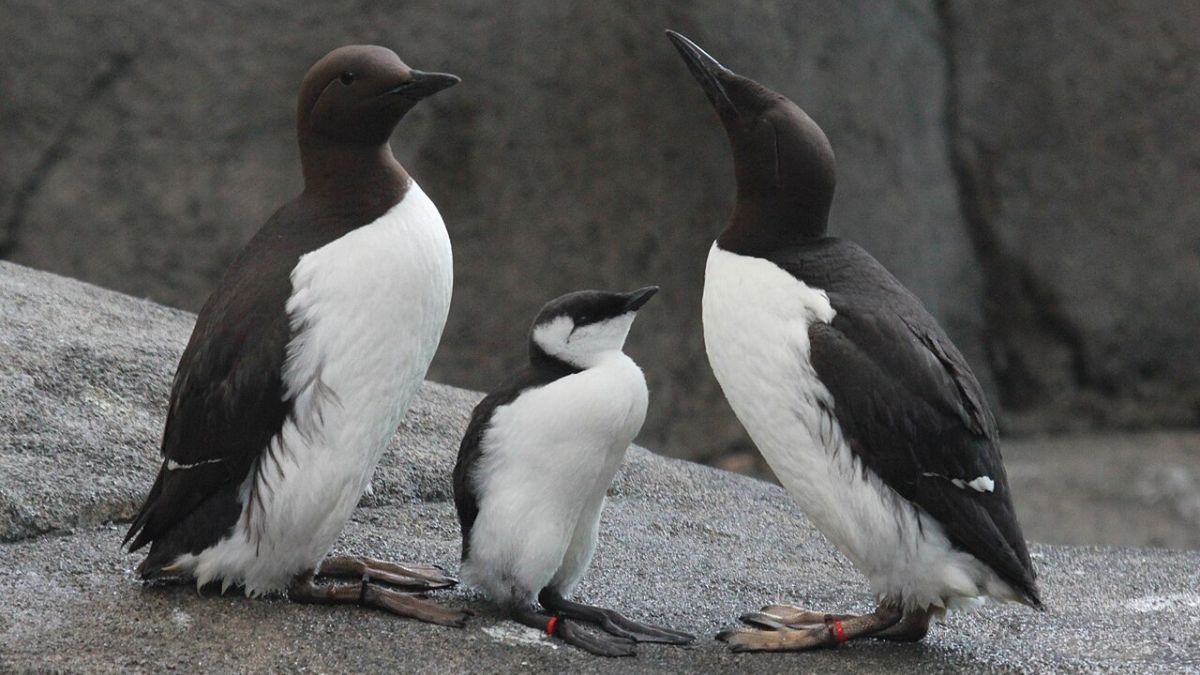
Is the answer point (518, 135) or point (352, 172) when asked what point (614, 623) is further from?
point (518, 135)

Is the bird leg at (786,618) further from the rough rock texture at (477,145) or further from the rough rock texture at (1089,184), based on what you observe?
the rough rock texture at (1089,184)

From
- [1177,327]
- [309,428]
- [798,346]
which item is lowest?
[1177,327]

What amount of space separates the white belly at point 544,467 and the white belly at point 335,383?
23 centimetres

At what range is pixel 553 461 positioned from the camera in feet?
9.30

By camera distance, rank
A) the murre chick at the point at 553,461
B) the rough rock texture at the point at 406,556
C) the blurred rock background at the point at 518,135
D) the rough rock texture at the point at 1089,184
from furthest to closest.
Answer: the rough rock texture at the point at 1089,184
the blurred rock background at the point at 518,135
the murre chick at the point at 553,461
the rough rock texture at the point at 406,556

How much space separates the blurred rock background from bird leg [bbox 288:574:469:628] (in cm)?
350

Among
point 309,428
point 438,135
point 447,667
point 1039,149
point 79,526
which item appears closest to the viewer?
point 447,667

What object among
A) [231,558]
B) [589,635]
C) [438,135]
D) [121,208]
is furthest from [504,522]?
[121,208]

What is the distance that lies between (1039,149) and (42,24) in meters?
4.52

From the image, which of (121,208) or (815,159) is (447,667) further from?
(121,208)

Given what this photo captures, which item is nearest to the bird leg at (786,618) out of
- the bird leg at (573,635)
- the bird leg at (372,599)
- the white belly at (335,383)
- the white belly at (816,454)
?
the white belly at (816,454)

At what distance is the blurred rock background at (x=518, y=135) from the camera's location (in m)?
6.20

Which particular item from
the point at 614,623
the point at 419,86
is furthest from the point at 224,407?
the point at 614,623

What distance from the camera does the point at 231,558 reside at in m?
2.88
